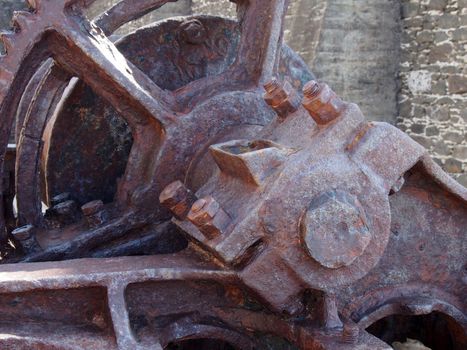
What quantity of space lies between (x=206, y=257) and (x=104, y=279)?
0.34 meters

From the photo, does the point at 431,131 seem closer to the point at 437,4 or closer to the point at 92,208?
the point at 437,4

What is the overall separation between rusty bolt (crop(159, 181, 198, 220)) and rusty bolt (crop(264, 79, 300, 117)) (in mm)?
418

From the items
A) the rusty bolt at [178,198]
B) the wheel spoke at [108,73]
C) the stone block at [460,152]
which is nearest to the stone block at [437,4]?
the stone block at [460,152]

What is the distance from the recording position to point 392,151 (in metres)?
1.84

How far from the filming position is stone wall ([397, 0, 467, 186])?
7.04 metres

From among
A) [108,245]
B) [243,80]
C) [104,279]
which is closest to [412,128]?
[243,80]

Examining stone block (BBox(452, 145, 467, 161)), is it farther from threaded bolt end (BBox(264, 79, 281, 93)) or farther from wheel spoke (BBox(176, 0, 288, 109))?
threaded bolt end (BBox(264, 79, 281, 93))

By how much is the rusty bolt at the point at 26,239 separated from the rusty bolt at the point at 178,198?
60cm

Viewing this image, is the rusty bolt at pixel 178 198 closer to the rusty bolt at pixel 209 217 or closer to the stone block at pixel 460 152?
the rusty bolt at pixel 209 217

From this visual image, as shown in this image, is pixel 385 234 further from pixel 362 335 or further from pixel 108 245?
pixel 108 245

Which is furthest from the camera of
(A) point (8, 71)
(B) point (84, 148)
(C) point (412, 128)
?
(C) point (412, 128)

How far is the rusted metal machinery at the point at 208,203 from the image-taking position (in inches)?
68.0

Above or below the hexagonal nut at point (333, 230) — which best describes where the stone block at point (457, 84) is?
below

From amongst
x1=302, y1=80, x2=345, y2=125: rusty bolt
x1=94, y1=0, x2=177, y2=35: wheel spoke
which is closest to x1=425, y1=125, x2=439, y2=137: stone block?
x1=94, y1=0, x2=177, y2=35: wheel spoke
